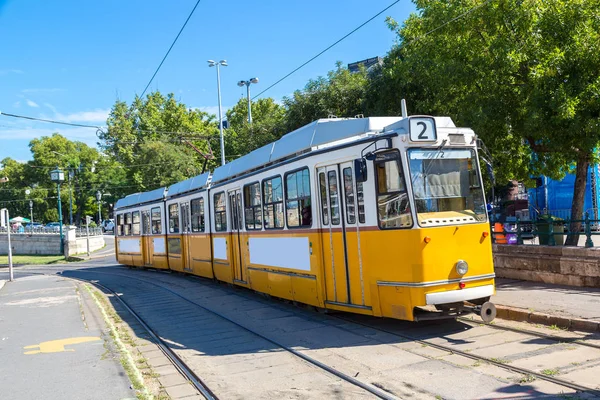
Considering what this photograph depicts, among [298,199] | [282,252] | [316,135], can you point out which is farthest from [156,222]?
[316,135]

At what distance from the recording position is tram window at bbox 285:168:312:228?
1002 centimetres

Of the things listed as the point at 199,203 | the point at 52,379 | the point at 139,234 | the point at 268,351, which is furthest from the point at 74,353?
the point at 139,234

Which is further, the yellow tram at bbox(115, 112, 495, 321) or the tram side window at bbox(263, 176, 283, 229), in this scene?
the tram side window at bbox(263, 176, 283, 229)

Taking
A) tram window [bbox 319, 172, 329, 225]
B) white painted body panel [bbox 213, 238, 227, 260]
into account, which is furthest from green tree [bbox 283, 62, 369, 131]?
tram window [bbox 319, 172, 329, 225]

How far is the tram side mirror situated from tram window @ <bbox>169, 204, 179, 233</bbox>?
12170mm

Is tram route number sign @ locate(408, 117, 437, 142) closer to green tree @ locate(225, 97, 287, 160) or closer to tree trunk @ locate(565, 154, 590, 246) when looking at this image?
tree trunk @ locate(565, 154, 590, 246)

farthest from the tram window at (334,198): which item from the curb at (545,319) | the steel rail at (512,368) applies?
the curb at (545,319)

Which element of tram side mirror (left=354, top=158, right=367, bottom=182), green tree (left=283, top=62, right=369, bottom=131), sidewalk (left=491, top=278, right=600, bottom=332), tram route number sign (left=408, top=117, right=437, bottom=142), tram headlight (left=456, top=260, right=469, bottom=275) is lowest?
sidewalk (left=491, top=278, right=600, bottom=332)

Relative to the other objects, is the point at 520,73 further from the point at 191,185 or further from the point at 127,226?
the point at 127,226

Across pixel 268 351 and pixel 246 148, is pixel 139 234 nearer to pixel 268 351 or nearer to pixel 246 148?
pixel 246 148

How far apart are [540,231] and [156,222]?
14.7 metres

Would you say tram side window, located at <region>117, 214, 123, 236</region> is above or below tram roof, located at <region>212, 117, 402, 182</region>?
below

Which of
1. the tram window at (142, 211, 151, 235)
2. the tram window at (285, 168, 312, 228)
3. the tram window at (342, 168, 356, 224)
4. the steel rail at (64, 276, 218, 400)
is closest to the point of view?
the steel rail at (64, 276, 218, 400)

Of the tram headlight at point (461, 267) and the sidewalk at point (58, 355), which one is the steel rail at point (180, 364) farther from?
the tram headlight at point (461, 267)
